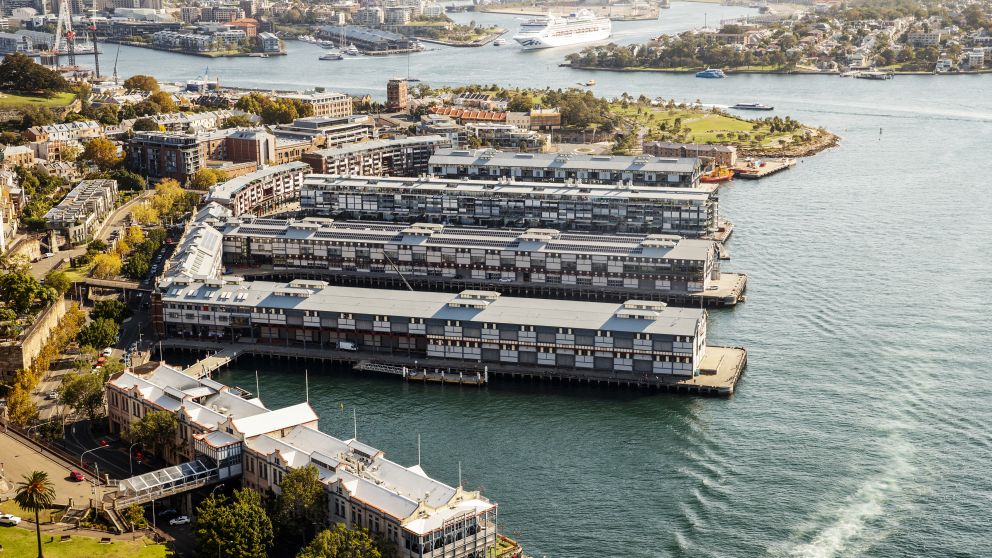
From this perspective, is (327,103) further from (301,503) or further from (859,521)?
(859,521)

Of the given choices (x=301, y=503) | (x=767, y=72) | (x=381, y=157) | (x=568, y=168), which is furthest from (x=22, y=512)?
(x=767, y=72)

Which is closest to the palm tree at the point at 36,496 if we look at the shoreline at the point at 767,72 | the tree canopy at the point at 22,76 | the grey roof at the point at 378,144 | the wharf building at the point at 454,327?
the wharf building at the point at 454,327

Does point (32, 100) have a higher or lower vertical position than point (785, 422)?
higher

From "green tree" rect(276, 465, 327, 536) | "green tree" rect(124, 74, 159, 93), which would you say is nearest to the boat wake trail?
"green tree" rect(276, 465, 327, 536)

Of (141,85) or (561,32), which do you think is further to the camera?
(561,32)

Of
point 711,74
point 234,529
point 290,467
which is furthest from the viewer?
point 711,74

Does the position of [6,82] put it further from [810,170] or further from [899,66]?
[899,66]

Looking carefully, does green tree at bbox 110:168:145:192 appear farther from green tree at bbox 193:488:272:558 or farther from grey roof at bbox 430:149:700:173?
green tree at bbox 193:488:272:558

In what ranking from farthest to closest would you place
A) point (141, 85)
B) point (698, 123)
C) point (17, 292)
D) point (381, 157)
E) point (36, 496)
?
point (141, 85) < point (698, 123) < point (381, 157) < point (17, 292) < point (36, 496)
